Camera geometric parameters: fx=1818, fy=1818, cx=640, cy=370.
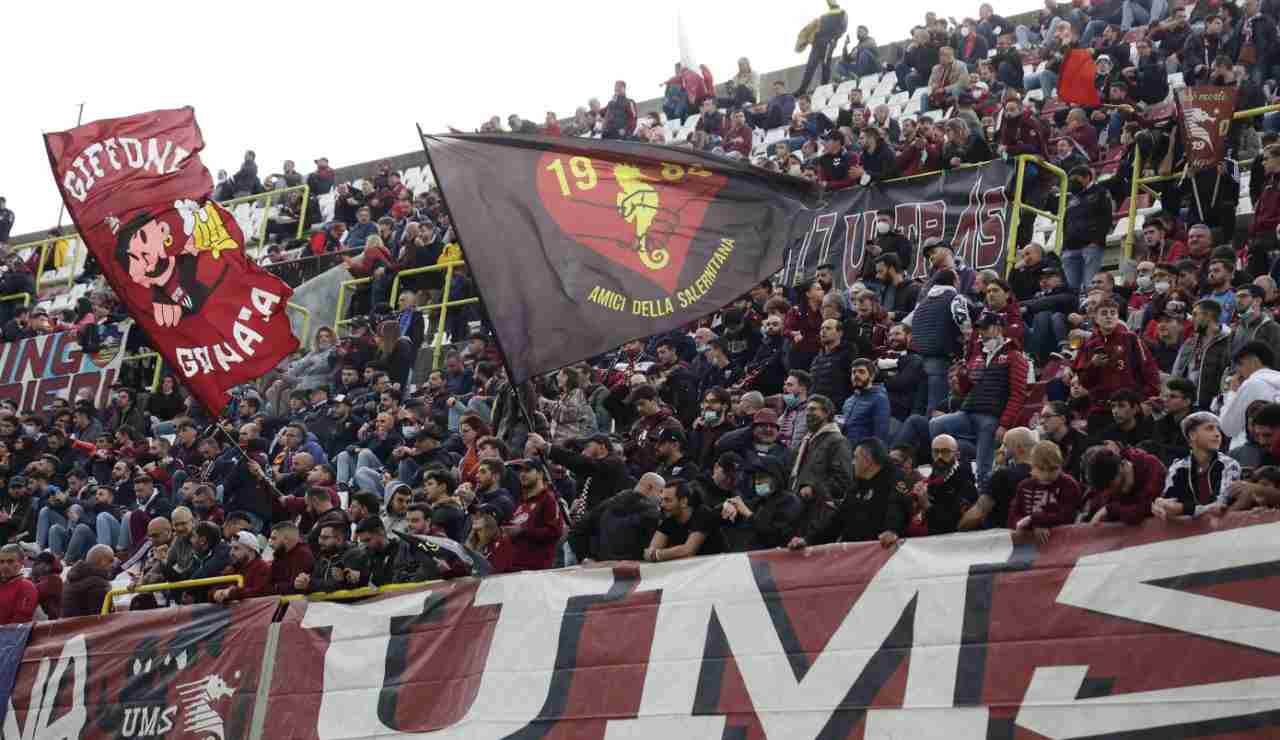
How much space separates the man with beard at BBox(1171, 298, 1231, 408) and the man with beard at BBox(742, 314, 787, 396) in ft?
13.3

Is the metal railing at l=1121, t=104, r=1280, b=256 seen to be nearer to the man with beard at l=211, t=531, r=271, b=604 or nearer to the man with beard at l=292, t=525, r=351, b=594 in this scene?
the man with beard at l=292, t=525, r=351, b=594

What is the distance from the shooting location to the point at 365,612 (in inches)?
467

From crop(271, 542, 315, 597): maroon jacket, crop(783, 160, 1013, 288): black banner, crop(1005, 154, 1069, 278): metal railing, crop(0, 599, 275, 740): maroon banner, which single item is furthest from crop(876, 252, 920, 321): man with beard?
crop(0, 599, 275, 740): maroon banner

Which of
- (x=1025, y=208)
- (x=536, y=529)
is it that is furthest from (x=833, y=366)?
(x=1025, y=208)

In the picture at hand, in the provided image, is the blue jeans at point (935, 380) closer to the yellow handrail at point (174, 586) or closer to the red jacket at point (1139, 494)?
the red jacket at point (1139, 494)

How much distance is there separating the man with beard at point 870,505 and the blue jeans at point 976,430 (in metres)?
2.66

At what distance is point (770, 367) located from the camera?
15508mm

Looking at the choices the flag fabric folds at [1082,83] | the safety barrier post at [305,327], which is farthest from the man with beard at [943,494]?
the safety barrier post at [305,327]

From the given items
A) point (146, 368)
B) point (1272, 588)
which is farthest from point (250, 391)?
point (1272, 588)

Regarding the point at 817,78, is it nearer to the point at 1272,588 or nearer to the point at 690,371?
the point at 690,371

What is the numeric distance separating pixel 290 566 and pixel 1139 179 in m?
8.40

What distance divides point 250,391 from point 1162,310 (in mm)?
11143

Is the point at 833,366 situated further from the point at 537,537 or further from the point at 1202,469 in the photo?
the point at 1202,469

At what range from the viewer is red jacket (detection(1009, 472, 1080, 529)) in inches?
356
